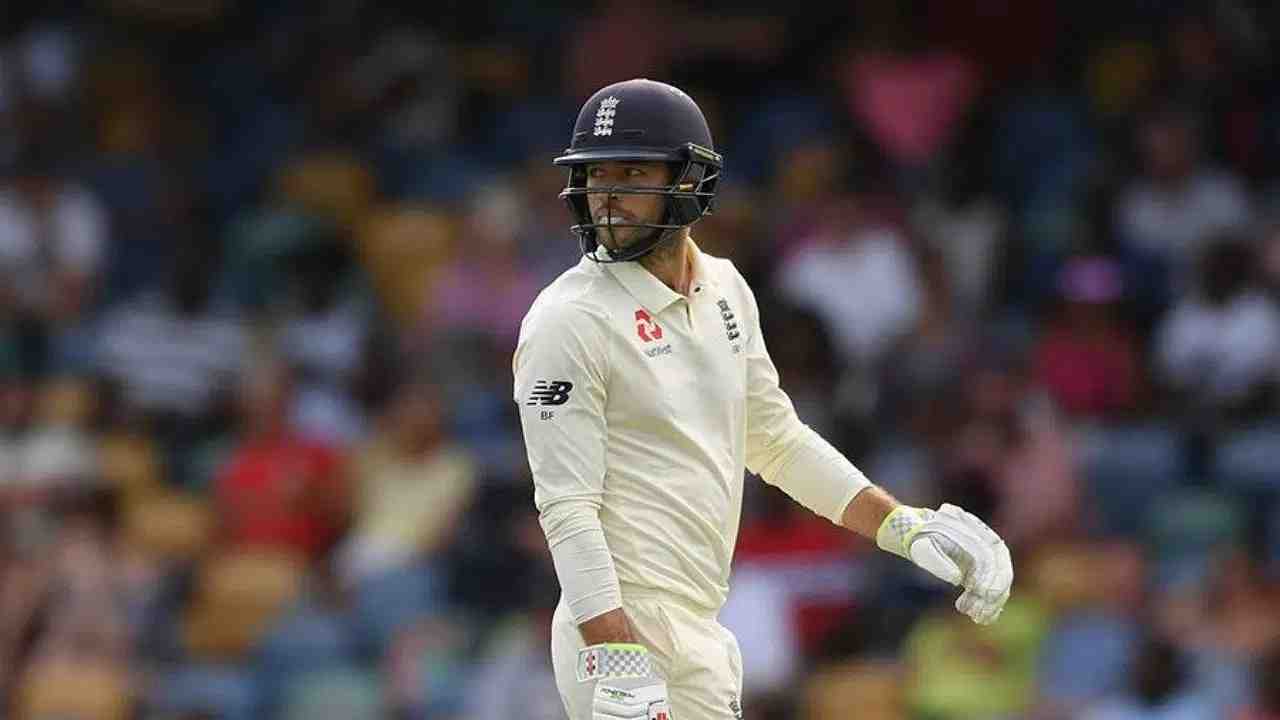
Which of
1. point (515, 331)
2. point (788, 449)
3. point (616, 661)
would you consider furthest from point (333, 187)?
point (616, 661)

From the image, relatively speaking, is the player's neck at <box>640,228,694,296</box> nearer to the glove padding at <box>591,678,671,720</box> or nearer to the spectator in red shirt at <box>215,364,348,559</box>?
the glove padding at <box>591,678,671,720</box>

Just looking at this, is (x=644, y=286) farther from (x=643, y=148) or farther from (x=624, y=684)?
(x=624, y=684)

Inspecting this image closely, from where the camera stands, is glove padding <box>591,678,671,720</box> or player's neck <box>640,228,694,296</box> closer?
glove padding <box>591,678,671,720</box>

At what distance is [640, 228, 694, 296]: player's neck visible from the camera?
543 cm

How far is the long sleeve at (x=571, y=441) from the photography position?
202 inches

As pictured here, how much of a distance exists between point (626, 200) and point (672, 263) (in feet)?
0.65

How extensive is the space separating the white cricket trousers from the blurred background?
145 inches

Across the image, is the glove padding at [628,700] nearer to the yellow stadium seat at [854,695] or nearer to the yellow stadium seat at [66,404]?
the yellow stadium seat at [854,695]

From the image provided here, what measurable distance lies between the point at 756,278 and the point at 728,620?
1.84 metres

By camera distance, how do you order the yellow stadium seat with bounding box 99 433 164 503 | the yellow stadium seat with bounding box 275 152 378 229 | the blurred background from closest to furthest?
the blurred background < the yellow stadium seat with bounding box 99 433 164 503 < the yellow stadium seat with bounding box 275 152 378 229

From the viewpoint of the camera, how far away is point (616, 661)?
16.7 ft

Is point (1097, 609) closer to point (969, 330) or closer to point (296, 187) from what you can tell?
point (969, 330)

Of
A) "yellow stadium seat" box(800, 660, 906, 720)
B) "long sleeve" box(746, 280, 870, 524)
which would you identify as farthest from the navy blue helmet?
"yellow stadium seat" box(800, 660, 906, 720)

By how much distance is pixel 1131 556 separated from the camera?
9680mm
